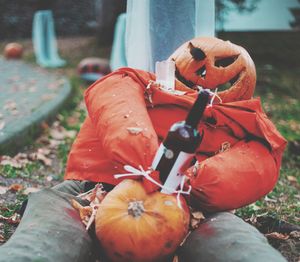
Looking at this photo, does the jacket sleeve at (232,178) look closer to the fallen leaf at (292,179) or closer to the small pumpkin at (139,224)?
the small pumpkin at (139,224)

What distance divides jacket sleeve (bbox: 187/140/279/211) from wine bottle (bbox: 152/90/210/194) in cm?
15

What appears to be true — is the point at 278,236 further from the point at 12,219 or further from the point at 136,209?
Answer: the point at 12,219

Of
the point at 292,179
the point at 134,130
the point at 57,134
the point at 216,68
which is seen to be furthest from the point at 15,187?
the point at 292,179

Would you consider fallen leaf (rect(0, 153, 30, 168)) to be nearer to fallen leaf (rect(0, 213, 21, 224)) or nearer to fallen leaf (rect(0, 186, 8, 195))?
fallen leaf (rect(0, 186, 8, 195))

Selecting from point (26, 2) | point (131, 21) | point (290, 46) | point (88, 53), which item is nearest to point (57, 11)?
point (26, 2)

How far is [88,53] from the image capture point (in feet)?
39.2

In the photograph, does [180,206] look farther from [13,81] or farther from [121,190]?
[13,81]

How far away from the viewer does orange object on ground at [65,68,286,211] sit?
2.34 m

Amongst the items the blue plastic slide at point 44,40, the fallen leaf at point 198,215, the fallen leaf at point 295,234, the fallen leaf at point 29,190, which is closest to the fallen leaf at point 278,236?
the fallen leaf at point 295,234

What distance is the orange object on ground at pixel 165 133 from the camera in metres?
2.34

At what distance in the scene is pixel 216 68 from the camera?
8.84 ft

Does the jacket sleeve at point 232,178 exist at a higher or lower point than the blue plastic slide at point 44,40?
higher

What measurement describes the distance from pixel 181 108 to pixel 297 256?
894 mm

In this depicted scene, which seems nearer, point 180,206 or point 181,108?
point 180,206
